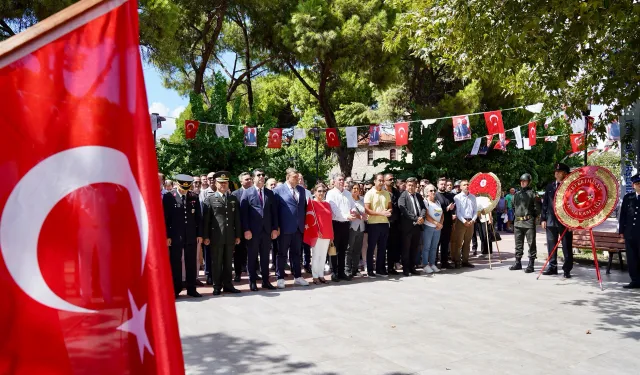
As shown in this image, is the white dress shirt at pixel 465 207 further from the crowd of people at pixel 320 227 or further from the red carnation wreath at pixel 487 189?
the red carnation wreath at pixel 487 189

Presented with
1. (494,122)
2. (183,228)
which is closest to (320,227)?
(183,228)

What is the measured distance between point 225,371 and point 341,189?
5.50 m

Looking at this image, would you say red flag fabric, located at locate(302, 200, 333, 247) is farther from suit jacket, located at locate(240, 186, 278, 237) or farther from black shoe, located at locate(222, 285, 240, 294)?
black shoe, located at locate(222, 285, 240, 294)

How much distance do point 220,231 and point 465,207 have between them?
574 cm

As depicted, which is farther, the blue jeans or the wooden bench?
the blue jeans

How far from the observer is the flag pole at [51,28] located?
1.50m

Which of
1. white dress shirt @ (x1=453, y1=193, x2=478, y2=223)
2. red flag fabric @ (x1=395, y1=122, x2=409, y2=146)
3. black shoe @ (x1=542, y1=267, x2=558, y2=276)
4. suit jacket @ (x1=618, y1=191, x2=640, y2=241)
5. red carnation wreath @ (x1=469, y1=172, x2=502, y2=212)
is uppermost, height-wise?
red flag fabric @ (x1=395, y1=122, x2=409, y2=146)

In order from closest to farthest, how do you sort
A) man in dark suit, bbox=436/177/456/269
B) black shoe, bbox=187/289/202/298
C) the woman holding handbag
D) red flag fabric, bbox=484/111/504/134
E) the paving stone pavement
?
the paving stone pavement
black shoe, bbox=187/289/202/298
the woman holding handbag
man in dark suit, bbox=436/177/456/269
red flag fabric, bbox=484/111/504/134

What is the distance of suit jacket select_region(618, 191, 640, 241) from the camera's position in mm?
9172

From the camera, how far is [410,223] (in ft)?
34.6

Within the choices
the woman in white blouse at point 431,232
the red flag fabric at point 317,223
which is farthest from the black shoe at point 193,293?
the woman in white blouse at point 431,232

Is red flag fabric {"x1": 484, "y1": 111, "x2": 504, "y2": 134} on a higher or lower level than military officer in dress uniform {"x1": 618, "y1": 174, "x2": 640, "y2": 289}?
higher

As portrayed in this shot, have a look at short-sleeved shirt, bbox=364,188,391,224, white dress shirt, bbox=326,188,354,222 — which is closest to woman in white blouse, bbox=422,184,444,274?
short-sleeved shirt, bbox=364,188,391,224

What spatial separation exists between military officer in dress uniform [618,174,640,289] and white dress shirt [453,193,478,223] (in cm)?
296
